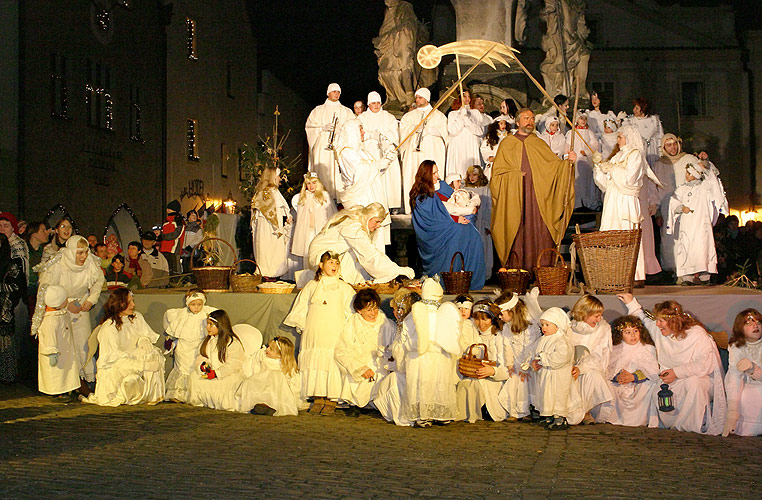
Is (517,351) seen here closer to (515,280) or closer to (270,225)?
(515,280)

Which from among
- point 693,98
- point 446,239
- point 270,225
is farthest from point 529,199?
point 693,98

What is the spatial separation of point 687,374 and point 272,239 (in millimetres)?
6724

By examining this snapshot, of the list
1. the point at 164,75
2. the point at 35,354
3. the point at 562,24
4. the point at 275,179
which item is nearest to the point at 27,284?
the point at 35,354

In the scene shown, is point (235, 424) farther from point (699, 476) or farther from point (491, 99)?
point (491, 99)

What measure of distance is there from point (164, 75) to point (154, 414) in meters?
21.3

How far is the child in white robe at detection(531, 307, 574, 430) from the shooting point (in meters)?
9.61

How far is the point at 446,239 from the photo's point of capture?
40.8 feet

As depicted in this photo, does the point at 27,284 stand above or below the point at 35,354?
above

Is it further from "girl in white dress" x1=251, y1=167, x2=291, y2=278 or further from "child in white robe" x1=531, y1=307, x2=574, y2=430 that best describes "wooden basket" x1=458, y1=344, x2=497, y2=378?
"girl in white dress" x1=251, y1=167, x2=291, y2=278

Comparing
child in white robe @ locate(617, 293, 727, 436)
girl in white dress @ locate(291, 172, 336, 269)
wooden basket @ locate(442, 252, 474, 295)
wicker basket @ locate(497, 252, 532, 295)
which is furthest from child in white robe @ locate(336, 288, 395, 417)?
girl in white dress @ locate(291, 172, 336, 269)

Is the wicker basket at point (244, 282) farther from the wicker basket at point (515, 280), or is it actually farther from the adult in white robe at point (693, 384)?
the adult in white robe at point (693, 384)

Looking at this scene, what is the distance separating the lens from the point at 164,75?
30047 millimetres

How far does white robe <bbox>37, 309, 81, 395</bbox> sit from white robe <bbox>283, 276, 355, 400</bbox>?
263cm

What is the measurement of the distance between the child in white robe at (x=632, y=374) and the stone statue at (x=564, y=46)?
32.7 ft
